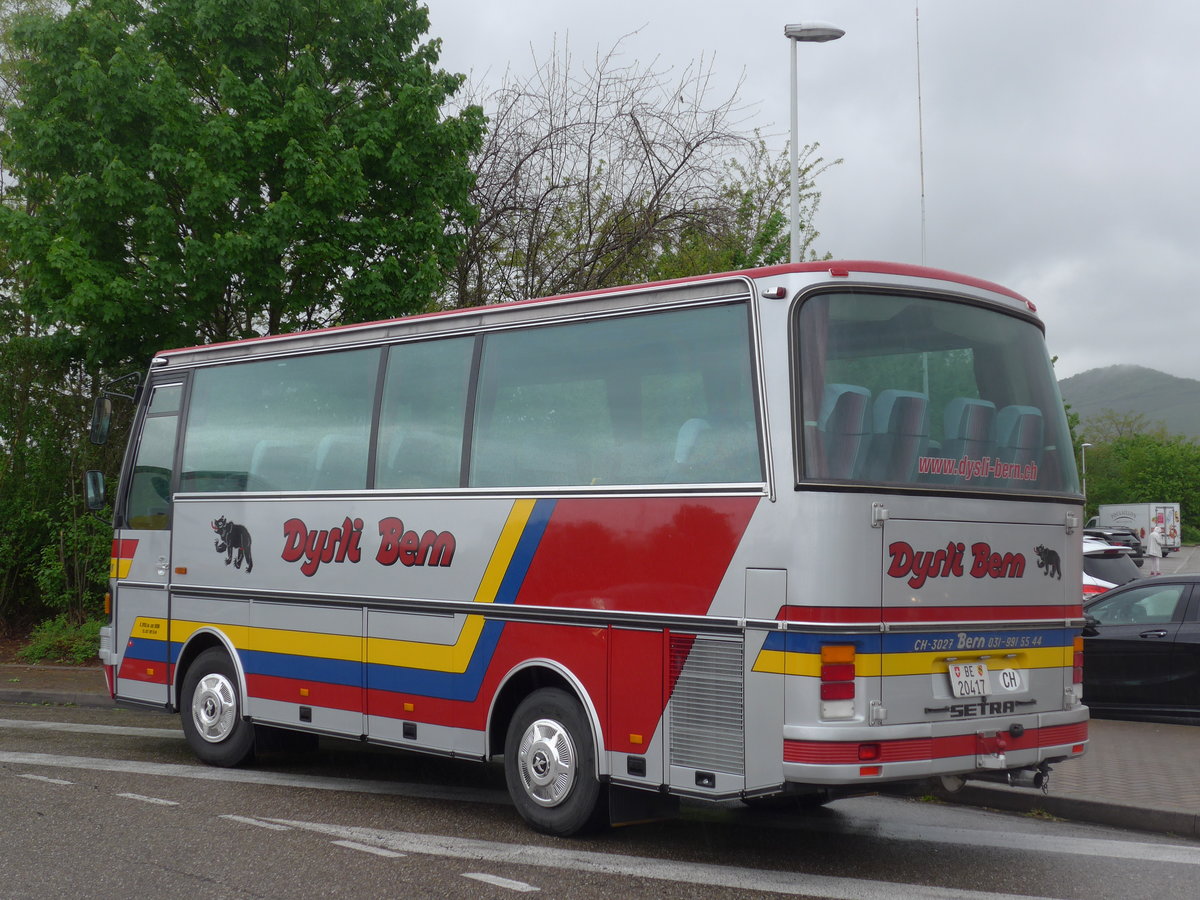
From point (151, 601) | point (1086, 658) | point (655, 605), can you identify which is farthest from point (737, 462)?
point (1086, 658)

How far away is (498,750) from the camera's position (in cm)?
827

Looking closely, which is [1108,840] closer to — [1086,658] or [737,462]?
[737,462]

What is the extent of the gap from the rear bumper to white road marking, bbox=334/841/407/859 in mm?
2337

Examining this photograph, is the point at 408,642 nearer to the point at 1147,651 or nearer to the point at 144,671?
the point at 144,671

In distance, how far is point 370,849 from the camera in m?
7.46

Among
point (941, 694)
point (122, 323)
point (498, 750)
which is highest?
point (122, 323)

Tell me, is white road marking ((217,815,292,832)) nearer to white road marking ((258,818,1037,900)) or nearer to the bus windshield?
white road marking ((258,818,1037,900))

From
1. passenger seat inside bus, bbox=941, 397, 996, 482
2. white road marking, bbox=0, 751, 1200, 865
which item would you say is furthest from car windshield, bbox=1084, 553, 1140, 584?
passenger seat inside bus, bbox=941, 397, 996, 482

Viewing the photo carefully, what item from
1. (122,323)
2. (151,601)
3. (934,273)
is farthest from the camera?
(122,323)

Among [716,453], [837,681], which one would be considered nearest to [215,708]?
[716,453]

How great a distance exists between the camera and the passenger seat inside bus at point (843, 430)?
6711 millimetres

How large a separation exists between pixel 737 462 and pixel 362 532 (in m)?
3.40

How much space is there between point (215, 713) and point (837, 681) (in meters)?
5.94

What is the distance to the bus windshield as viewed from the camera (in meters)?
6.82
